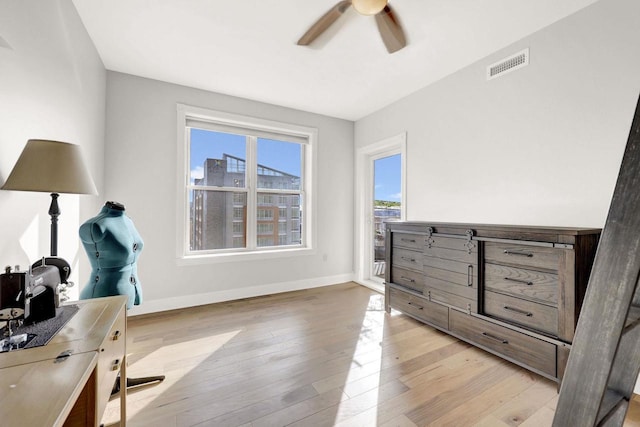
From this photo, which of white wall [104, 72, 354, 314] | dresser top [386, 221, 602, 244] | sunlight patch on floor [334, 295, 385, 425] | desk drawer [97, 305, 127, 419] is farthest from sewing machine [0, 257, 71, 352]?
dresser top [386, 221, 602, 244]

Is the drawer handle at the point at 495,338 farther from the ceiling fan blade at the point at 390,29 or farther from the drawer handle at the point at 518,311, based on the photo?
the ceiling fan blade at the point at 390,29

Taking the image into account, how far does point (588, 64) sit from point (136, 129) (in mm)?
4074

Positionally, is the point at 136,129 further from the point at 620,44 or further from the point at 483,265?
the point at 620,44

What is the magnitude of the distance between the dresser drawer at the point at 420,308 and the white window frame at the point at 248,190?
1.49 metres

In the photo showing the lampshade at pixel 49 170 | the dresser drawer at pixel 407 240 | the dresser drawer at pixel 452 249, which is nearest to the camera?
the lampshade at pixel 49 170

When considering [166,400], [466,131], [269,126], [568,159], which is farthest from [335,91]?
[166,400]

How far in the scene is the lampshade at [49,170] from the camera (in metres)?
1.22

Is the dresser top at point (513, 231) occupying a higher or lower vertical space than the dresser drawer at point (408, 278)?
higher

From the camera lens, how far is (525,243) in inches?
76.6

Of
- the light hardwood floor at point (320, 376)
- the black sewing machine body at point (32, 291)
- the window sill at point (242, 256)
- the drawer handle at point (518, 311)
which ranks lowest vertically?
the light hardwood floor at point (320, 376)

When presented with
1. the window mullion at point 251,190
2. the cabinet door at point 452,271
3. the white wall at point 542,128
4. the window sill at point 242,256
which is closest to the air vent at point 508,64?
the white wall at point 542,128

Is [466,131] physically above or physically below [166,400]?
above

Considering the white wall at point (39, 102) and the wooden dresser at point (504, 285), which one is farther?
the wooden dresser at point (504, 285)

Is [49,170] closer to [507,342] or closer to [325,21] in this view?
[325,21]
